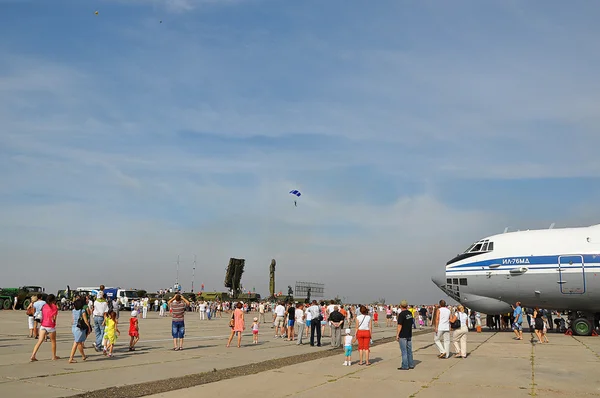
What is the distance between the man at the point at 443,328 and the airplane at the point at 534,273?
1054 centimetres

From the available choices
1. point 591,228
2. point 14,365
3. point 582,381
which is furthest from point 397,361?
point 591,228

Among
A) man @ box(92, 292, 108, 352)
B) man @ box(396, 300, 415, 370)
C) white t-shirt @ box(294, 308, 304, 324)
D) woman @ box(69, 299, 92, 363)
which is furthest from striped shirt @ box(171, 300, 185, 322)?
man @ box(396, 300, 415, 370)

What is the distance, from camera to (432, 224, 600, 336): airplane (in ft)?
73.3

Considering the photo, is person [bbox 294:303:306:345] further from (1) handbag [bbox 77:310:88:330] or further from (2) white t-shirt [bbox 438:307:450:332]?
(1) handbag [bbox 77:310:88:330]

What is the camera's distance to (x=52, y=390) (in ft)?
28.7

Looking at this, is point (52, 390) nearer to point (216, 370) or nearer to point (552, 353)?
point (216, 370)

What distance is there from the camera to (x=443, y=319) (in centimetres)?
1450

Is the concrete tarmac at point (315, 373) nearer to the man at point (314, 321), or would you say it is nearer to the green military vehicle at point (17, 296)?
the man at point (314, 321)

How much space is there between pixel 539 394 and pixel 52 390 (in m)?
8.92

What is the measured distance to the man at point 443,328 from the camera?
567 inches

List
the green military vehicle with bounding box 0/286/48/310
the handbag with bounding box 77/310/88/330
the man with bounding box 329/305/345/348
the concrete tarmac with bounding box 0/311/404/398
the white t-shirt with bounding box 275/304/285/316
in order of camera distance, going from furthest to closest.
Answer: the green military vehicle with bounding box 0/286/48/310 < the white t-shirt with bounding box 275/304/285/316 < the man with bounding box 329/305/345/348 < the handbag with bounding box 77/310/88/330 < the concrete tarmac with bounding box 0/311/404/398

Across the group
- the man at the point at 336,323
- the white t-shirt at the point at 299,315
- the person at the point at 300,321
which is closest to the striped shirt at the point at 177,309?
the man at the point at 336,323

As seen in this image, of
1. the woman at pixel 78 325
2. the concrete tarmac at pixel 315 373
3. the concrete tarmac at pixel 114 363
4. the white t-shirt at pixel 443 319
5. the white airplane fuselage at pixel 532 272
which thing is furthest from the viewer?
the white airplane fuselage at pixel 532 272

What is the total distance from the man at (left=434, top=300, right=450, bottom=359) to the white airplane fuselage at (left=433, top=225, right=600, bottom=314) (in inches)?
415
